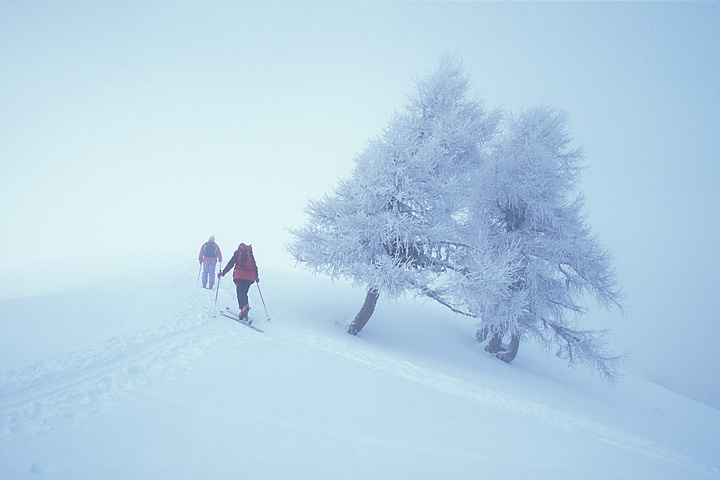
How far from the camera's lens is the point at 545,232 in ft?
35.2

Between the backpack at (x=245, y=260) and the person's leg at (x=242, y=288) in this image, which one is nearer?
the person's leg at (x=242, y=288)

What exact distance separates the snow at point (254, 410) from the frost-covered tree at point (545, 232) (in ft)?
8.16

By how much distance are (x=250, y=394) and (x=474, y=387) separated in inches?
203

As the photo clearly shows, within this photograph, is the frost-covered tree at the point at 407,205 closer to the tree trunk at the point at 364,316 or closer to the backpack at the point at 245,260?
the tree trunk at the point at 364,316

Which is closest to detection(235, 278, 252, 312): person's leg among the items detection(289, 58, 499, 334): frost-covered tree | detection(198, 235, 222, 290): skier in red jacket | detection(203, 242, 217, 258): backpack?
detection(289, 58, 499, 334): frost-covered tree

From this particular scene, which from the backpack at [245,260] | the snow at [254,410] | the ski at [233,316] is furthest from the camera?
the backpack at [245,260]

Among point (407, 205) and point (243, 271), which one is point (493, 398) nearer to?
point (407, 205)

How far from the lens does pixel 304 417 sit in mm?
3795

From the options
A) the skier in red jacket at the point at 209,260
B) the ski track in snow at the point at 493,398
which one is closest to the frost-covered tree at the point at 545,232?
the ski track in snow at the point at 493,398

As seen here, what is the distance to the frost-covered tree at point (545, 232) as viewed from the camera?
10.1 metres

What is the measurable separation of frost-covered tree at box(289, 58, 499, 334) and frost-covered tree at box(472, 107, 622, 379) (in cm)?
162

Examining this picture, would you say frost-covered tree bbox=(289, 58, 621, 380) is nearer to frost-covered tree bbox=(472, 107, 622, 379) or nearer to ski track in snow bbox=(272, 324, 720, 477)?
frost-covered tree bbox=(472, 107, 622, 379)

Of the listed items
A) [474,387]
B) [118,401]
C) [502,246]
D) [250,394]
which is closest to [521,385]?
[474,387]

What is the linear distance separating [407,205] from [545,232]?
5641 millimetres
